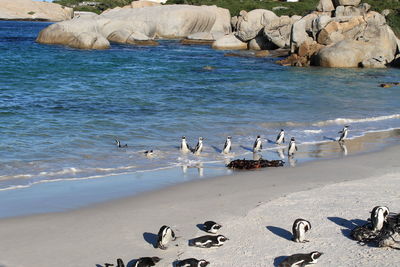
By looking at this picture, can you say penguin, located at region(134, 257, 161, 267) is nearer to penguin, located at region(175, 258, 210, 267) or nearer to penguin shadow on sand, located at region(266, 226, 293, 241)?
penguin, located at region(175, 258, 210, 267)

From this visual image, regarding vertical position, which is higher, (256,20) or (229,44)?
(256,20)

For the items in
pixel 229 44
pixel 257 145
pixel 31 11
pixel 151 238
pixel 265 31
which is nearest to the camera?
pixel 151 238

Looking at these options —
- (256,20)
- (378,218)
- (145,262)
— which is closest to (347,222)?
(378,218)

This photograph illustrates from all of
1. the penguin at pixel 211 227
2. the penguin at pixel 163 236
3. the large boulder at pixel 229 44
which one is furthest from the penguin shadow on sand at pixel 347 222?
the large boulder at pixel 229 44

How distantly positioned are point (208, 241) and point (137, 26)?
5700 cm

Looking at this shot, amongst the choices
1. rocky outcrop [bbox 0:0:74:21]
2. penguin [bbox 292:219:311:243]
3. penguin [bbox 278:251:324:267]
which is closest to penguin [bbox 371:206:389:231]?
penguin [bbox 292:219:311:243]

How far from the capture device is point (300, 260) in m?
8.34

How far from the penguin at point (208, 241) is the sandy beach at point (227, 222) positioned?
96 millimetres

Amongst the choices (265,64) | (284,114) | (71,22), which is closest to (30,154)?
(284,114)

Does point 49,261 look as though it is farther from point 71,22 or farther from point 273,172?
point 71,22

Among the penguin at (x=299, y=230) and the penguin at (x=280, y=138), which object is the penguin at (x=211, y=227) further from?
the penguin at (x=280, y=138)

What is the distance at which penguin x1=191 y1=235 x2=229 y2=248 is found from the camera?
29.7 ft

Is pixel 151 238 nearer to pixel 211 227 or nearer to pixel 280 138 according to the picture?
pixel 211 227

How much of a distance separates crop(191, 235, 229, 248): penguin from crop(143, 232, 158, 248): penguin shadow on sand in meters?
0.60
